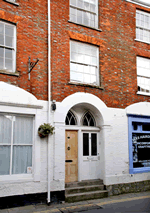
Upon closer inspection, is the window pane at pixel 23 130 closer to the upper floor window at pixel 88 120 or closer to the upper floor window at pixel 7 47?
the upper floor window at pixel 7 47

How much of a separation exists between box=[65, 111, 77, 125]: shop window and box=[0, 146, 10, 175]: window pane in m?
2.81

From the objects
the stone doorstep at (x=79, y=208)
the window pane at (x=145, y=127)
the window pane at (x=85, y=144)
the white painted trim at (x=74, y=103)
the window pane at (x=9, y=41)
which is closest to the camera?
the stone doorstep at (x=79, y=208)

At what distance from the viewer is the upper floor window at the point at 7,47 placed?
815cm

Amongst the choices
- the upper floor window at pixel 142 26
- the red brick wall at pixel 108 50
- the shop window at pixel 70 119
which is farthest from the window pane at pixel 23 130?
the upper floor window at pixel 142 26

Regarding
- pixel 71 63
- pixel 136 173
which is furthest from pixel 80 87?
pixel 136 173

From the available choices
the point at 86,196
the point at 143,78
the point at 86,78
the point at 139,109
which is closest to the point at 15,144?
the point at 86,196

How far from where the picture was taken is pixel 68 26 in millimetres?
9578

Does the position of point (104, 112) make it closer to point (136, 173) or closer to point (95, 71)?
point (95, 71)

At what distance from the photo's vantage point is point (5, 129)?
779cm

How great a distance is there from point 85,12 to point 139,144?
6697mm

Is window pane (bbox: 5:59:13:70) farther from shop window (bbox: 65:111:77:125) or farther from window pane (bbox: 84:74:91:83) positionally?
window pane (bbox: 84:74:91:83)

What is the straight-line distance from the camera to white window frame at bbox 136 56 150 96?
37.0 feet

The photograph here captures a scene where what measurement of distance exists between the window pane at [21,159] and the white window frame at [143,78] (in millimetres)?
6337

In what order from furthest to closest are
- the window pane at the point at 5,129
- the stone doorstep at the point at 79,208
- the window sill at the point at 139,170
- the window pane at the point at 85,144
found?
the window sill at the point at 139,170 < the window pane at the point at 85,144 < the window pane at the point at 5,129 < the stone doorstep at the point at 79,208
